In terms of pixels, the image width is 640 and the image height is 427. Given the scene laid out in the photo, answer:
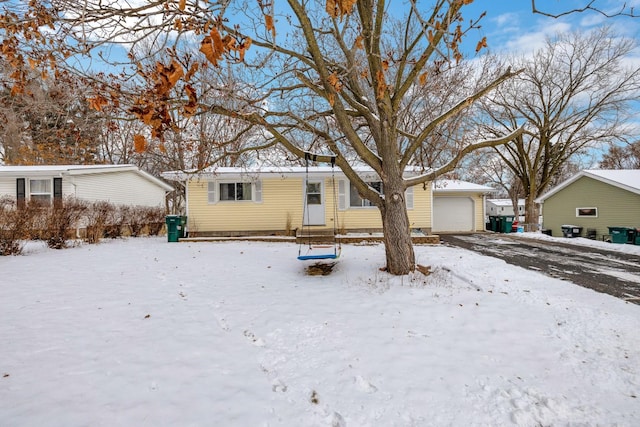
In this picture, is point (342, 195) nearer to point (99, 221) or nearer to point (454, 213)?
point (454, 213)

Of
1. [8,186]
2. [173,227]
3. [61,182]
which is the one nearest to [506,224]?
[173,227]

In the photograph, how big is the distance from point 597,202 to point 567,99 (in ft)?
21.9

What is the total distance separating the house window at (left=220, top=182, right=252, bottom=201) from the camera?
13258 mm

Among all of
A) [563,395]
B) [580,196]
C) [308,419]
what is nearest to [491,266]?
[563,395]

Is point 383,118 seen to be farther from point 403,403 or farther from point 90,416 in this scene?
point 90,416

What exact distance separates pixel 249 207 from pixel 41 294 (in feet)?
28.7

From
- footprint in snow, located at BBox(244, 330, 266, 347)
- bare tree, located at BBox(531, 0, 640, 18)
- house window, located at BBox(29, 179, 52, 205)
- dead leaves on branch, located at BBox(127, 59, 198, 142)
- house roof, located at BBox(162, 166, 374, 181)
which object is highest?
bare tree, located at BBox(531, 0, 640, 18)

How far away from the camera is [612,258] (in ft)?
29.7

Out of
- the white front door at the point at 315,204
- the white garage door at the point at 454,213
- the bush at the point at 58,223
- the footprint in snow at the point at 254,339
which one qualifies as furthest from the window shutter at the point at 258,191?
the white garage door at the point at 454,213

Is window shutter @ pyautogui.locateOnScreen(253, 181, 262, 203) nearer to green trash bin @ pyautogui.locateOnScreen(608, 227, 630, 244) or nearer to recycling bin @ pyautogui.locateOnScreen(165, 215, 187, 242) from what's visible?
recycling bin @ pyautogui.locateOnScreen(165, 215, 187, 242)

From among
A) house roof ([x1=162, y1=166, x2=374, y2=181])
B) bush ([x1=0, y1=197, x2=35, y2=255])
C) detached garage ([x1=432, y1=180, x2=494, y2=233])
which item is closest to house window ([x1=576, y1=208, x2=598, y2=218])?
detached garage ([x1=432, y1=180, x2=494, y2=233])

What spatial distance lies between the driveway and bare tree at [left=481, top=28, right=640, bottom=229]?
7955mm

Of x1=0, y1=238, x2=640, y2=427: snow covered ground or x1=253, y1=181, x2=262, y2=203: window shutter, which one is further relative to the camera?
x1=253, y1=181, x2=262, y2=203: window shutter

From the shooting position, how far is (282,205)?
13.5 m
